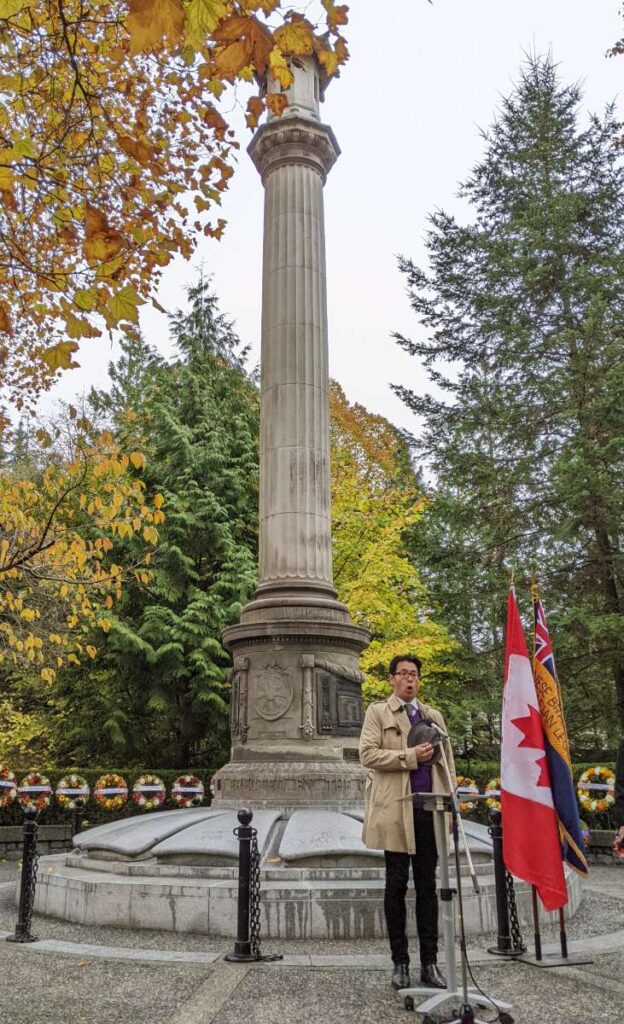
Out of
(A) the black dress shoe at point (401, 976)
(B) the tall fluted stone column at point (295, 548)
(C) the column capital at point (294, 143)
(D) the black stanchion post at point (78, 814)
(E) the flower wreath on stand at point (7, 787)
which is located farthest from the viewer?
(E) the flower wreath on stand at point (7, 787)

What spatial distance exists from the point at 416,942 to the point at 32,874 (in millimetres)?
3589

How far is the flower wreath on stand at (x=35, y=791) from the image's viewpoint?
1560 cm

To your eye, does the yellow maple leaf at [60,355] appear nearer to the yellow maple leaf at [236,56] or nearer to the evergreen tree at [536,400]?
the yellow maple leaf at [236,56]

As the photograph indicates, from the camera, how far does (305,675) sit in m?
10.6

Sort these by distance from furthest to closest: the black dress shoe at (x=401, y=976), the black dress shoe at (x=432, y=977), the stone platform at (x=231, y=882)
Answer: the stone platform at (x=231, y=882) < the black dress shoe at (x=401, y=976) < the black dress shoe at (x=432, y=977)

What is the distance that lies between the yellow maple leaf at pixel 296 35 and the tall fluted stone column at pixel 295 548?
6755mm

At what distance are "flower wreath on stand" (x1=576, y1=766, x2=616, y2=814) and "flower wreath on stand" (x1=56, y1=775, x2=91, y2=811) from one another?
9918mm

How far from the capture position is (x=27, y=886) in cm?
715

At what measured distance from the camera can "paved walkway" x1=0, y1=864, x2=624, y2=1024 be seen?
472 cm

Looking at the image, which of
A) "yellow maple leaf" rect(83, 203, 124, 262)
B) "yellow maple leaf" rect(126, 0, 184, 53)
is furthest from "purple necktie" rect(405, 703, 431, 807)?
"yellow maple leaf" rect(126, 0, 184, 53)

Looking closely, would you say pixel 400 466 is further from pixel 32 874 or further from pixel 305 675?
pixel 32 874

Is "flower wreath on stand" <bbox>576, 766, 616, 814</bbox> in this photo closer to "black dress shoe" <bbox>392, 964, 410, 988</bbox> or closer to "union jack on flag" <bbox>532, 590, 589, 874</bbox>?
"union jack on flag" <bbox>532, 590, 589, 874</bbox>

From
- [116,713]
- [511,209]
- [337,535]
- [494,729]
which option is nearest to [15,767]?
[116,713]

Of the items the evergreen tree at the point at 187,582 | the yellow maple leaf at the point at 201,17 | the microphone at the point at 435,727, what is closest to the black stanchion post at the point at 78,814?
the evergreen tree at the point at 187,582
